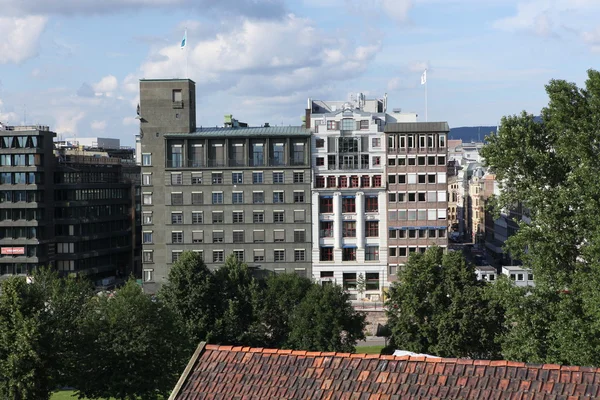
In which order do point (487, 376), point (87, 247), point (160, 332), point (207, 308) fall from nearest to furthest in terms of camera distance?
point (487, 376), point (160, 332), point (207, 308), point (87, 247)

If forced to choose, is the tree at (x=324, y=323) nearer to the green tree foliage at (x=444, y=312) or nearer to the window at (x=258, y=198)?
the green tree foliage at (x=444, y=312)

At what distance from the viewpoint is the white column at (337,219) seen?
133 meters

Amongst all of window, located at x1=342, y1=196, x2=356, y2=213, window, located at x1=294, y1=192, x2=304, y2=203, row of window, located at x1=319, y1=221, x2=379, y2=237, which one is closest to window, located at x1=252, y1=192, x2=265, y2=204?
window, located at x1=294, y1=192, x2=304, y2=203

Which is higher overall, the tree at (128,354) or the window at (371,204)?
the window at (371,204)

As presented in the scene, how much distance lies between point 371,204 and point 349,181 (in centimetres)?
539

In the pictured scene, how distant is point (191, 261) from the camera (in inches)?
3570

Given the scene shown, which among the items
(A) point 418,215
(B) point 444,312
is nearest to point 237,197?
(A) point 418,215

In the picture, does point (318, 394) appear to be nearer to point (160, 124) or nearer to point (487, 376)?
point (487, 376)

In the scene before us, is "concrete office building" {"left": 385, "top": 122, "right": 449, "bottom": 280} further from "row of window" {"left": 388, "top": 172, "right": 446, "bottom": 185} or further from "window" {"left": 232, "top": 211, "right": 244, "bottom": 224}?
"window" {"left": 232, "top": 211, "right": 244, "bottom": 224}

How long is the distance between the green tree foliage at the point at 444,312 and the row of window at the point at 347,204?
152 feet

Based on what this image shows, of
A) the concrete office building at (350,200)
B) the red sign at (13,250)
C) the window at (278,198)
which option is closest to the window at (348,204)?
the concrete office building at (350,200)

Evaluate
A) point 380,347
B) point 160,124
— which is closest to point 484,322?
point 380,347

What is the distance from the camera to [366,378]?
1182 inches

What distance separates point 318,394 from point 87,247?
422 ft
